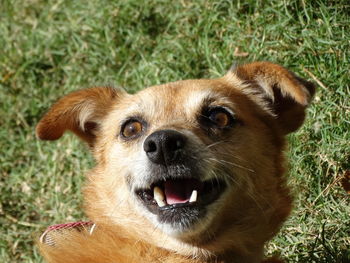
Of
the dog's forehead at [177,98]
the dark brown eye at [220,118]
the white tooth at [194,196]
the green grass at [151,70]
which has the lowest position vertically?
the green grass at [151,70]

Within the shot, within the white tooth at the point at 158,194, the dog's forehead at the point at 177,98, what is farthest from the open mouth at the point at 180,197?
the dog's forehead at the point at 177,98

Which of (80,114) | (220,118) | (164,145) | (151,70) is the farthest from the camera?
(151,70)

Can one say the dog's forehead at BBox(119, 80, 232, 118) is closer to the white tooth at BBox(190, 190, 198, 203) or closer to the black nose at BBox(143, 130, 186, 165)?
the black nose at BBox(143, 130, 186, 165)

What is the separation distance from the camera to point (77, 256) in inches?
162

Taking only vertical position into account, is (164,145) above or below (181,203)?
above

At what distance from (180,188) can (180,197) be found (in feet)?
0.22

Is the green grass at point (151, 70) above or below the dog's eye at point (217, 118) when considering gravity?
below

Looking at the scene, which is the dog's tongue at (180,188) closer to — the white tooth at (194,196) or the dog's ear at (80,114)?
the white tooth at (194,196)

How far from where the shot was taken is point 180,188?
13.1ft

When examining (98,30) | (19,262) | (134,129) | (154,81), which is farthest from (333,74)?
(19,262)

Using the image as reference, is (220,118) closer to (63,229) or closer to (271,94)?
(271,94)

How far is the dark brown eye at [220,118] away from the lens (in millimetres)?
4320

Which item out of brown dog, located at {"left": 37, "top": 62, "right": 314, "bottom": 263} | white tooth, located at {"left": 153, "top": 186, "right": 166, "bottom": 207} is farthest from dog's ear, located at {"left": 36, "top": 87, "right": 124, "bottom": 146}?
white tooth, located at {"left": 153, "top": 186, "right": 166, "bottom": 207}

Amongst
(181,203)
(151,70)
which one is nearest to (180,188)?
(181,203)
